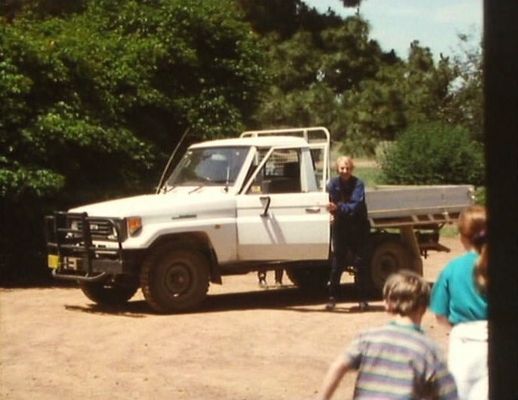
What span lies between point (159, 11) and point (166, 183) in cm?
712

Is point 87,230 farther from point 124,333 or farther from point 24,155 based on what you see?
point 24,155

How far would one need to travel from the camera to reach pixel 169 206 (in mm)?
14352

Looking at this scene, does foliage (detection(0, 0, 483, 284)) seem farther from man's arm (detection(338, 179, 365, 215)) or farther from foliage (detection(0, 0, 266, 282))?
man's arm (detection(338, 179, 365, 215))

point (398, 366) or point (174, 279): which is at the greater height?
point (398, 366)

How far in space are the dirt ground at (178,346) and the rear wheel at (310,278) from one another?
0.17 m

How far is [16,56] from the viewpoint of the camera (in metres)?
18.1

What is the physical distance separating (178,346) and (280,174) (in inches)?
148

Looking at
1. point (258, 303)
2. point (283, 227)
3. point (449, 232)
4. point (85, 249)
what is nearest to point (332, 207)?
point (283, 227)

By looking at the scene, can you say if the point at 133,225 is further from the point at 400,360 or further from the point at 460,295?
the point at 400,360

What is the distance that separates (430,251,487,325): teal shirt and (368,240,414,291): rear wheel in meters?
9.59

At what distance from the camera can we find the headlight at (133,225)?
46.4 ft

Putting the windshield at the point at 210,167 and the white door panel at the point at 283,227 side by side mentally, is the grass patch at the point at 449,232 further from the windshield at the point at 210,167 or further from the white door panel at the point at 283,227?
the white door panel at the point at 283,227

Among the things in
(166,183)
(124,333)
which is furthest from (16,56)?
(124,333)

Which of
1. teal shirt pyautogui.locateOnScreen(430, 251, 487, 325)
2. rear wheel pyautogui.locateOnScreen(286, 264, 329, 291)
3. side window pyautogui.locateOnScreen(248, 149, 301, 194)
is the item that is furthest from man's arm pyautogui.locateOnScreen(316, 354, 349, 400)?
rear wheel pyautogui.locateOnScreen(286, 264, 329, 291)
